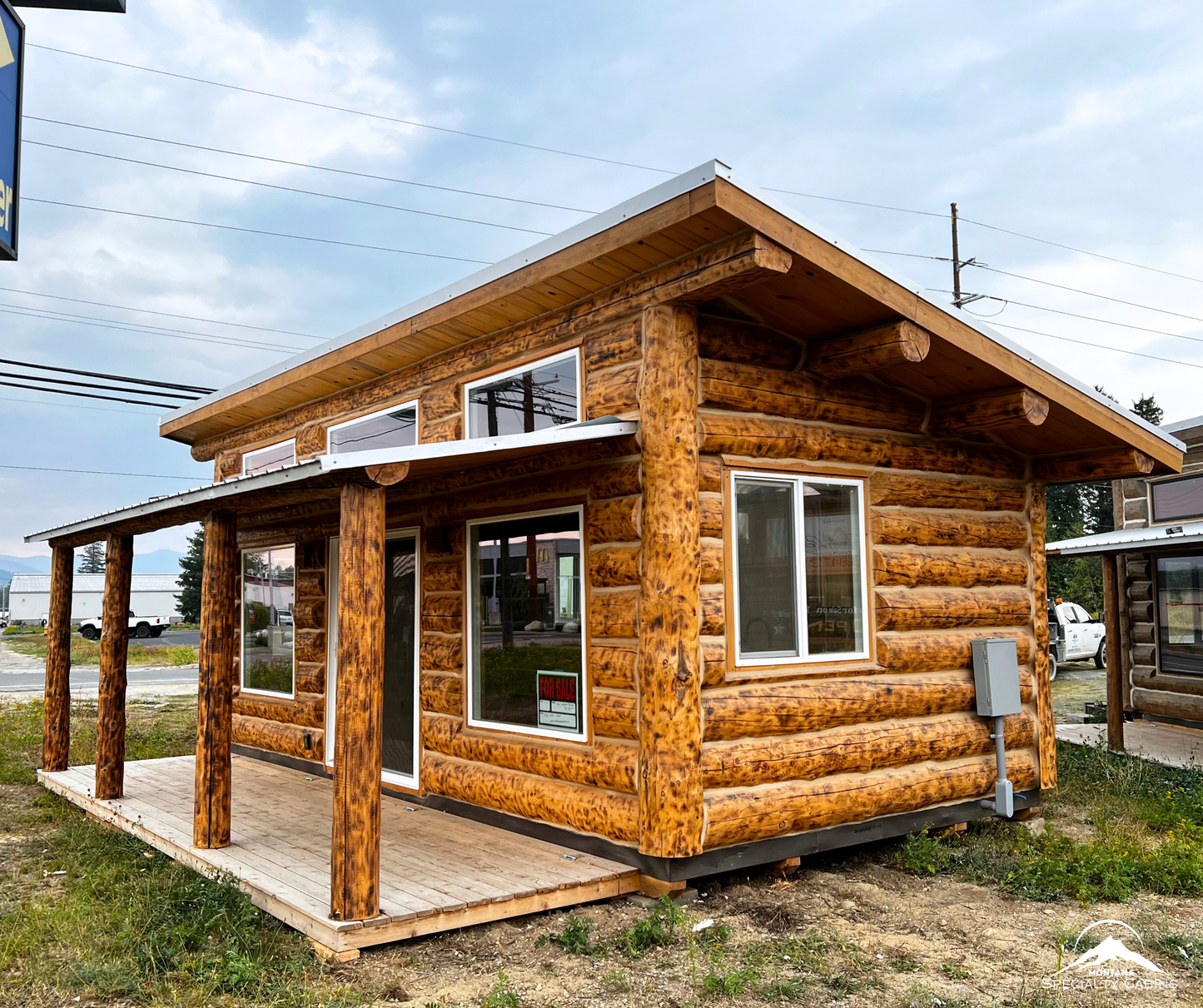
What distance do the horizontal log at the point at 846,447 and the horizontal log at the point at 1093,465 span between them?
0.64 feet

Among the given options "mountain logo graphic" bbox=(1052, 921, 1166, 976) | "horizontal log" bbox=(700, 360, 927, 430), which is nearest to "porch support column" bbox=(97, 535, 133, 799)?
"horizontal log" bbox=(700, 360, 927, 430)

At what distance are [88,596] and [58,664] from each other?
52.2 m

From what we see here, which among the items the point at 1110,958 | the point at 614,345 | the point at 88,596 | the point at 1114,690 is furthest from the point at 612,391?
the point at 88,596

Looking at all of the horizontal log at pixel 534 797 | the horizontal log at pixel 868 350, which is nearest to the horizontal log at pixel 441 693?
the horizontal log at pixel 534 797

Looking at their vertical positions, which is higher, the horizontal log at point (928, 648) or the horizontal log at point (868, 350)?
the horizontal log at point (868, 350)

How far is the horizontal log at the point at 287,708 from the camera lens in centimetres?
1004

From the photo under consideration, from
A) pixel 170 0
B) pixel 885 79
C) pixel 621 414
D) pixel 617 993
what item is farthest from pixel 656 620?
pixel 885 79

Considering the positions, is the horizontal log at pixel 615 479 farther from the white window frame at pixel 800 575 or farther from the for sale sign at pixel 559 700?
the for sale sign at pixel 559 700

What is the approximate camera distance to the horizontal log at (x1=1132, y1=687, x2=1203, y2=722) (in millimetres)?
12906

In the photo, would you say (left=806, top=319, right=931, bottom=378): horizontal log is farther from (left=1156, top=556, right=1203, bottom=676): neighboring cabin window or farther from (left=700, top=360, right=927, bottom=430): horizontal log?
(left=1156, top=556, right=1203, bottom=676): neighboring cabin window

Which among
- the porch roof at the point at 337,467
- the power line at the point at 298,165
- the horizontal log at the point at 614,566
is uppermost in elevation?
the power line at the point at 298,165

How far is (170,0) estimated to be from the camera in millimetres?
21312

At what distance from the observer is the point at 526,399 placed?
25.2 feet

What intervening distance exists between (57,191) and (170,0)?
7.01 meters
